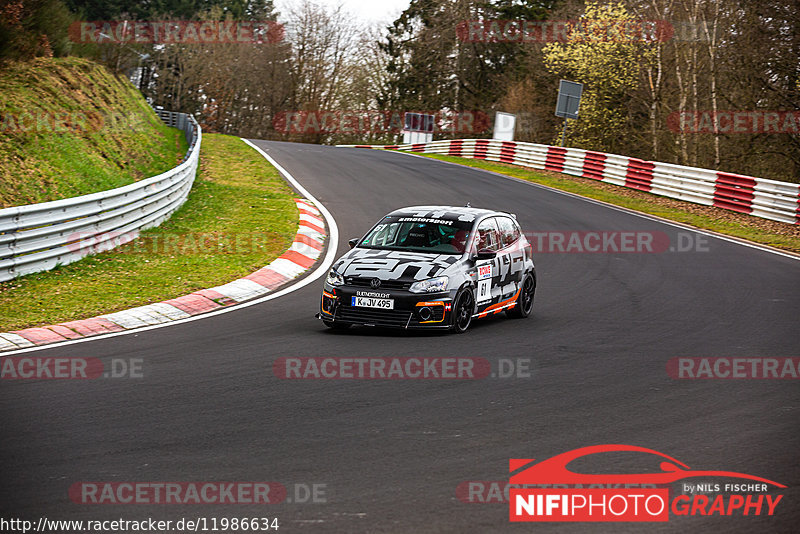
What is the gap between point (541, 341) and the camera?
406 inches

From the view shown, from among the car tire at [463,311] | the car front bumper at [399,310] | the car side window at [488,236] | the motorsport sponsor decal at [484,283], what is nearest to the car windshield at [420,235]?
the car side window at [488,236]

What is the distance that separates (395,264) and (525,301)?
254 centimetres

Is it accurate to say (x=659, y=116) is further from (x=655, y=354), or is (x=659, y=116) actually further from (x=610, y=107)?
(x=655, y=354)

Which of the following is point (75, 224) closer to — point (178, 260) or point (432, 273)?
point (178, 260)

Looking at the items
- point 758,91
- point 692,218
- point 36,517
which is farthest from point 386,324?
point 758,91

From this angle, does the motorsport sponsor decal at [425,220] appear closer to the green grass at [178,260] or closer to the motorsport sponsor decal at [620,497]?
the green grass at [178,260]

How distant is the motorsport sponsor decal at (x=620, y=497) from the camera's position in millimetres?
5047

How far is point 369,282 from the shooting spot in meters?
10.4

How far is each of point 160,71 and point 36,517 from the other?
3020 inches

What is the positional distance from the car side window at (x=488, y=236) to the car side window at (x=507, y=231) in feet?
0.50

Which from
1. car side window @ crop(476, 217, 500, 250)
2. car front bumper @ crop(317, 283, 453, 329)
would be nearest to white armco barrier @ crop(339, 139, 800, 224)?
car side window @ crop(476, 217, 500, 250)

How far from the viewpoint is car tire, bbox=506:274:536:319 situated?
12.2 m

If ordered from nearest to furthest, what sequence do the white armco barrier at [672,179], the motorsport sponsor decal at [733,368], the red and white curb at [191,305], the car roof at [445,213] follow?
the motorsport sponsor decal at [733,368], the red and white curb at [191,305], the car roof at [445,213], the white armco barrier at [672,179]

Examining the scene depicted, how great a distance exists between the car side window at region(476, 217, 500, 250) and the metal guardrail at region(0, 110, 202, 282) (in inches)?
249
